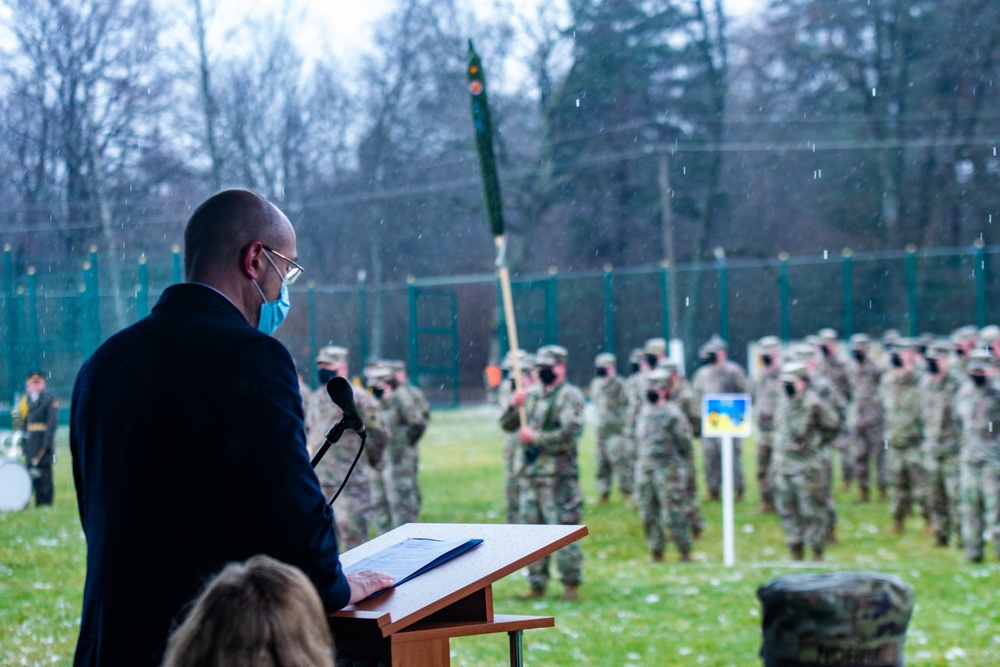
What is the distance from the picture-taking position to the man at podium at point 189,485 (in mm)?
2457

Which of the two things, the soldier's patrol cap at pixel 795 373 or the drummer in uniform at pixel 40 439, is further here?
the drummer in uniform at pixel 40 439

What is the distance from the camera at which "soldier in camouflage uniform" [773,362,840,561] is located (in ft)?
39.1

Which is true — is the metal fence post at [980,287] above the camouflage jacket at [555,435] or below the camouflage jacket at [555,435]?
above

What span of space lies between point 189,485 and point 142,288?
1392cm

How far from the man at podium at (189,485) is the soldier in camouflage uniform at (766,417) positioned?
43.8 ft

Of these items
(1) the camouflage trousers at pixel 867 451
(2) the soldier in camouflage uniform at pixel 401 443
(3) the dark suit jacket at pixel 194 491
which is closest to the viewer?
(3) the dark suit jacket at pixel 194 491

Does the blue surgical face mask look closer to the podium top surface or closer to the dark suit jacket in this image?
the dark suit jacket

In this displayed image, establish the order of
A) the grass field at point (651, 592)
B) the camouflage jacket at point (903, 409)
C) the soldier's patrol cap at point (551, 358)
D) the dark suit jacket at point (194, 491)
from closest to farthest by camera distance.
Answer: the dark suit jacket at point (194, 491) → the grass field at point (651, 592) → the soldier's patrol cap at point (551, 358) → the camouflage jacket at point (903, 409)

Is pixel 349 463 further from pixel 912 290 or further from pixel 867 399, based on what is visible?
pixel 912 290

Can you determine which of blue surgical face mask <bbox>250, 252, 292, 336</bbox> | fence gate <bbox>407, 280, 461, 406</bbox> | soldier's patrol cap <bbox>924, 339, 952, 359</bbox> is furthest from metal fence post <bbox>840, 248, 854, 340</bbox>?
blue surgical face mask <bbox>250, 252, 292, 336</bbox>

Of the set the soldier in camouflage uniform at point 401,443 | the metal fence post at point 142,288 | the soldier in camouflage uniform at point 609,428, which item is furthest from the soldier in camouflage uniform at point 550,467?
the metal fence post at point 142,288

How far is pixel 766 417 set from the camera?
15.8 m

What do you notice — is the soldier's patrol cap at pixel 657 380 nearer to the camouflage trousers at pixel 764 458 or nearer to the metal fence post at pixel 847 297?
the camouflage trousers at pixel 764 458

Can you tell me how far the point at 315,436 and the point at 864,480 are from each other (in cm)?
873
